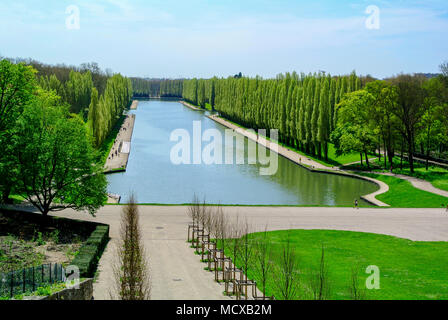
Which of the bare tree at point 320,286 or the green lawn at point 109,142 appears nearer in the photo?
the bare tree at point 320,286

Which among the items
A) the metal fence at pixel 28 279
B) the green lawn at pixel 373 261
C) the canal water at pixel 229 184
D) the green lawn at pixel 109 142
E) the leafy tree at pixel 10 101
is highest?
the leafy tree at pixel 10 101

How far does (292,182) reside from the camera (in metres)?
52.3

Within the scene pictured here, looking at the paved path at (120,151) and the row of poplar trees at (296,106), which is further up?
the row of poplar trees at (296,106)

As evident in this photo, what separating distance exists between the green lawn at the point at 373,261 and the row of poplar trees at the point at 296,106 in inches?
1485

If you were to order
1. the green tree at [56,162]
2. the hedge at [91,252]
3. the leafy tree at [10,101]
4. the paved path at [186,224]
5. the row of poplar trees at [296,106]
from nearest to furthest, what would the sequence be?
the hedge at [91,252], the paved path at [186,224], the green tree at [56,162], the leafy tree at [10,101], the row of poplar trees at [296,106]

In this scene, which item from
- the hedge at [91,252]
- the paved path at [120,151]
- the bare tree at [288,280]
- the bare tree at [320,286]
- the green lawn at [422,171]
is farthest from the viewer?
the paved path at [120,151]

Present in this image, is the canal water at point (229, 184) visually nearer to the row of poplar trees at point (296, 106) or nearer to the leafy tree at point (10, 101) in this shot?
the row of poplar trees at point (296, 106)

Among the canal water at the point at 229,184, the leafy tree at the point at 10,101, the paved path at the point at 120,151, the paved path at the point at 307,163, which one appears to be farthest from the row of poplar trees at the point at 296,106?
the leafy tree at the point at 10,101

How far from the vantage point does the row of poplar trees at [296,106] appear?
6862 cm

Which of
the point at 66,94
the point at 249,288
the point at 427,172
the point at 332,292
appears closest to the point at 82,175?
the point at 249,288

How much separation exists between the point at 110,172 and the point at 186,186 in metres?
10.8

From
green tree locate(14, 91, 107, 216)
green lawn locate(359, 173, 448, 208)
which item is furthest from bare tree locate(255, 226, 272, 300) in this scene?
green lawn locate(359, 173, 448, 208)

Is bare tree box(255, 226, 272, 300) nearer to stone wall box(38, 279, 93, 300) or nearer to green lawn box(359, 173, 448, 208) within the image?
stone wall box(38, 279, 93, 300)

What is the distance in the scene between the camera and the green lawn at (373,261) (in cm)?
2061
